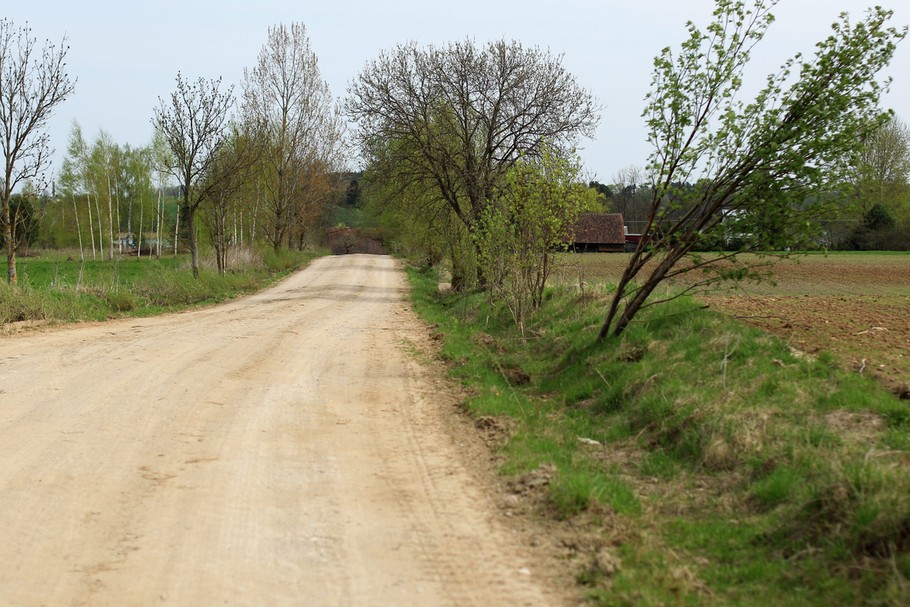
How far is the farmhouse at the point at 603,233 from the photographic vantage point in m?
67.7

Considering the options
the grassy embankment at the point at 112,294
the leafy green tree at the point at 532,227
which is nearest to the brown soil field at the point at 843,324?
the leafy green tree at the point at 532,227

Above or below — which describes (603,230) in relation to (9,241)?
above

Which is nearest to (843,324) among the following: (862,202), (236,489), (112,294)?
(862,202)

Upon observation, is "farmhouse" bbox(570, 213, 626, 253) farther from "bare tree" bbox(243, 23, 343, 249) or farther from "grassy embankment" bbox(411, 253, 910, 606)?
"grassy embankment" bbox(411, 253, 910, 606)

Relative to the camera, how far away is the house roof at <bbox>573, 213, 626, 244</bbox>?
68000 mm

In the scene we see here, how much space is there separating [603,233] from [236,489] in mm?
65469

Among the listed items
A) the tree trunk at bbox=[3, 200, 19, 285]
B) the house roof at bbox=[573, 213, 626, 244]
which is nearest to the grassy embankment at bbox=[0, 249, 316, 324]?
the tree trunk at bbox=[3, 200, 19, 285]

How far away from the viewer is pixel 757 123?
9461 millimetres

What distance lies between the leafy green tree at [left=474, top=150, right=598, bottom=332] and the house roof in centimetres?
5119

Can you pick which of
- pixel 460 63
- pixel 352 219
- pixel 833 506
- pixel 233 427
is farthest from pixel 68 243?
pixel 833 506

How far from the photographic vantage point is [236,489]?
6.07 meters

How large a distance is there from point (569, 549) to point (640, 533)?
56 centimetres

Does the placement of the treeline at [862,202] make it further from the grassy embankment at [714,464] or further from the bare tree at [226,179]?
→ the bare tree at [226,179]

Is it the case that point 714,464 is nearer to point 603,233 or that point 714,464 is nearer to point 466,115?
point 466,115
